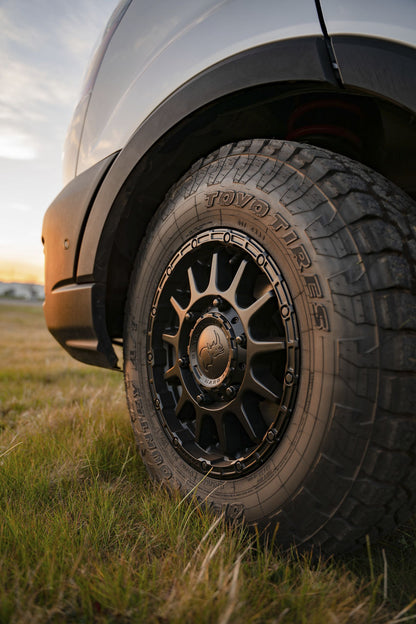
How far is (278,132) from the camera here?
1551 mm

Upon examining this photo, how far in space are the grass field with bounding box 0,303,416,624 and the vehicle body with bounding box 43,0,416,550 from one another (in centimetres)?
11

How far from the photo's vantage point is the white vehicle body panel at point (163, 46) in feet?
3.91

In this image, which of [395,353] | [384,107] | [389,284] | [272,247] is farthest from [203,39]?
[395,353]

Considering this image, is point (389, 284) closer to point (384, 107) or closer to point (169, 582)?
point (384, 107)

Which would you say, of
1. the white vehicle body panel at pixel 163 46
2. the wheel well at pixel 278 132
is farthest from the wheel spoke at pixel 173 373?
the white vehicle body panel at pixel 163 46

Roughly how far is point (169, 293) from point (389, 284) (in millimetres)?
776

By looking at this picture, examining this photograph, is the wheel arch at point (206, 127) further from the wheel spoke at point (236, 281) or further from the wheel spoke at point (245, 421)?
the wheel spoke at point (245, 421)

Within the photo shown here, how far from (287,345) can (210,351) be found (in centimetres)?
29

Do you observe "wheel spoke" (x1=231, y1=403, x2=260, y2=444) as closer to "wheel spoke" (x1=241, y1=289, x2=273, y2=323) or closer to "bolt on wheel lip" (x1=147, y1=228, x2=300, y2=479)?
"bolt on wheel lip" (x1=147, y1=228, x2=300, y2=479)

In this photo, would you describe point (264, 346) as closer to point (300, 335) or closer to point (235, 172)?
point (300, 335)

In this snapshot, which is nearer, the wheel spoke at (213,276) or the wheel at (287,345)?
the wheel at (287,345)

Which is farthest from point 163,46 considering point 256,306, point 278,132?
point 256,306

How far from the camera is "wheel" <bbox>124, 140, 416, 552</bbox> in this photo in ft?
3.26

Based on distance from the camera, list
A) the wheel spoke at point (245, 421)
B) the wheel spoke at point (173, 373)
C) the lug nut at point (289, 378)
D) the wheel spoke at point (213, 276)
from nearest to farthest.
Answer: the lug nut at point (289, 378)
the wheel spoke at point (245, 421)
the wheel spoke at point (213, 276)
the wheel spoke at point (173, 373)
